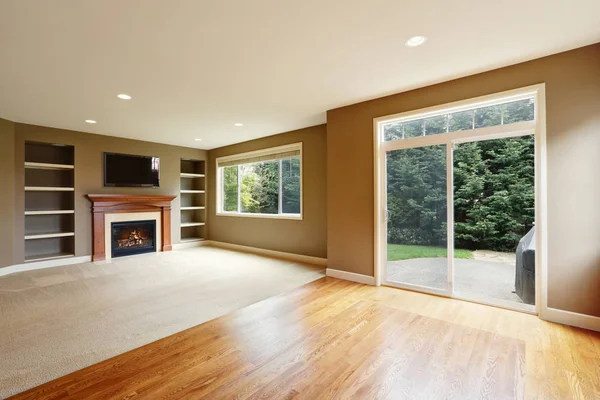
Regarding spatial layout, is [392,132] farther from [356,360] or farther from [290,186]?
[356,360]

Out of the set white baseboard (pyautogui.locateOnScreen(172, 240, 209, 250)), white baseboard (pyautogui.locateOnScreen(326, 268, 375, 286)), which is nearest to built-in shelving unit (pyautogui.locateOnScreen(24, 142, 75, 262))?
white baseboard (pyautogui.locateOnScreen(172, 240, 209, 250))

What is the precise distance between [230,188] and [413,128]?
15.7 feet

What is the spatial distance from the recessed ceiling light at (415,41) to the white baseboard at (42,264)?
649cm

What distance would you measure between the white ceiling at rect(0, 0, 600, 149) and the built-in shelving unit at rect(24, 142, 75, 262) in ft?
4.63

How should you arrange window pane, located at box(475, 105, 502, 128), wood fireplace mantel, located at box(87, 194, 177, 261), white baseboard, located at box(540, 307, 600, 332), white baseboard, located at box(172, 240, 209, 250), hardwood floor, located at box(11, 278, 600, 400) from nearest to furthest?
hardwood floor, located at box(11, 278, 600, 400) < white baseboard, located at box(540, 307, 600, 332) < window pane, located at box(475, 105, 502, 128) < wood fireplace mantel, located at box(87, 194, 177, 261) < white baseboard, located at box(172, 240, 209, 250)

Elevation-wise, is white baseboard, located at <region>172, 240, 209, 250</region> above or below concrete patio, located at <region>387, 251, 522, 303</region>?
below

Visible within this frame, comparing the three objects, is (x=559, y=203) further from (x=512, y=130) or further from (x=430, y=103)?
(x=430, y=103)

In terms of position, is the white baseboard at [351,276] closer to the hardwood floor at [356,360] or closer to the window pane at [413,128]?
the hardwood floor at [356,360]

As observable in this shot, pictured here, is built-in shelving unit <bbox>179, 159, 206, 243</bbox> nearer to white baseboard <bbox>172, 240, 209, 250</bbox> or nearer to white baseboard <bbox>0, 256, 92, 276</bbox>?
white baseboard <bbox>172, 240, 209, 250</bbox>

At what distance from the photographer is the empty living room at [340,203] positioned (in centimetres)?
196

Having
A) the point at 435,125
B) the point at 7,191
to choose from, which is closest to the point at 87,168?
the point at 7,191

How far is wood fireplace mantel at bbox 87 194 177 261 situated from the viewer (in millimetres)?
5453

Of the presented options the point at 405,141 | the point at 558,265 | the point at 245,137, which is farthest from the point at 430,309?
the point at 245,137

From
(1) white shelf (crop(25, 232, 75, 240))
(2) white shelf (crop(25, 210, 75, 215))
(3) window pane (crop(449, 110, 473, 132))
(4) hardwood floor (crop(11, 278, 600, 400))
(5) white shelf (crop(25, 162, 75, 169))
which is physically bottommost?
(4) hardwood floor (crop(11, 278, 600, 400))
